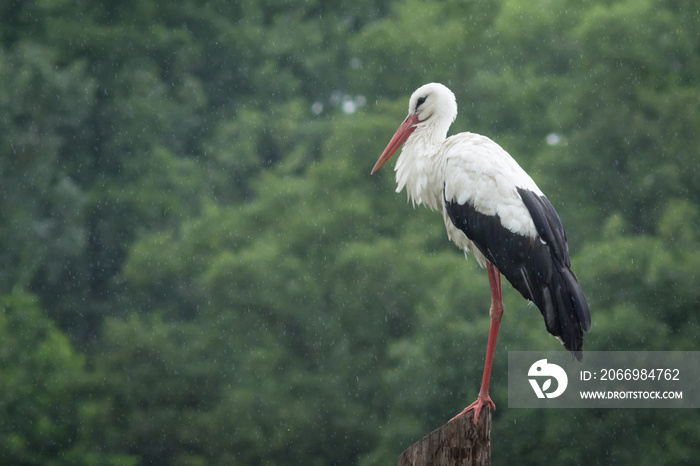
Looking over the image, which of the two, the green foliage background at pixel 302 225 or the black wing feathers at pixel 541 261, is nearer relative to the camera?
the black wing feathers at pixel 541 261

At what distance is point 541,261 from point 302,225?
11501 millimetres

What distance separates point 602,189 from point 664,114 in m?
1.38

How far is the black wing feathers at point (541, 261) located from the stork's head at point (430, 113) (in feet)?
2.25

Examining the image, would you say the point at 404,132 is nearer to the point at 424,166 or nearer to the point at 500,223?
the point at 424,166

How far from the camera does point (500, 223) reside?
5.35 meters

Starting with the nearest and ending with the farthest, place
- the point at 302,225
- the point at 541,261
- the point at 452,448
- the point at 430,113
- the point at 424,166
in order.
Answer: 1. the point at 452,448
2. the point at 541,261
3. the point at 424,166
4. the point at 430,113
5. the point at 302,225

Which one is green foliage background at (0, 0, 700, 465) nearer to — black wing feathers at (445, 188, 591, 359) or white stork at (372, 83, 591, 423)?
white stork at (372, 83, 591, 423)

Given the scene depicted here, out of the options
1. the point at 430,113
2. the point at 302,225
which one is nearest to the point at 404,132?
the point at 430,113

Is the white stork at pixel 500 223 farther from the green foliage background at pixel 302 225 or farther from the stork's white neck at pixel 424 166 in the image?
the green foliage background at pixel 302 225

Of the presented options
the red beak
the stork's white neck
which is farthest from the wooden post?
the red beak

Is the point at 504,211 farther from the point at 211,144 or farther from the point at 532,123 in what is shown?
the point at 211,144

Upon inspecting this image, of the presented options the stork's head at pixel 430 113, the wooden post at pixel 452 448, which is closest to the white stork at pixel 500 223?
the stork's head at pixel 430 113

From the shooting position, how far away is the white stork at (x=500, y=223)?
5.08m

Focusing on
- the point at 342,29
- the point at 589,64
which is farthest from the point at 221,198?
the point at 589,64
